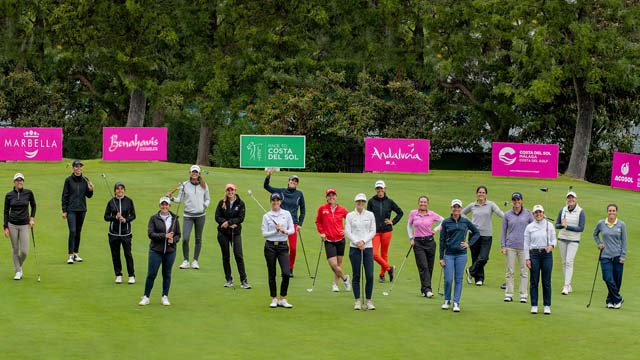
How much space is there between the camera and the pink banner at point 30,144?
52125mm

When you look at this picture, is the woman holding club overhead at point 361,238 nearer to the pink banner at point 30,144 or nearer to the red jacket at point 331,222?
the red jacket at point 331,222

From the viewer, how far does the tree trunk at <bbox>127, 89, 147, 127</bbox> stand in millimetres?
70188

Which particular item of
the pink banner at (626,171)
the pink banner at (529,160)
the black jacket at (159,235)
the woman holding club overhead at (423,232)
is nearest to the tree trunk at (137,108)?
the pink banner at (529,160)

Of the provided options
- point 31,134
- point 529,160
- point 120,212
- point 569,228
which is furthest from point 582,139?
point 120,212

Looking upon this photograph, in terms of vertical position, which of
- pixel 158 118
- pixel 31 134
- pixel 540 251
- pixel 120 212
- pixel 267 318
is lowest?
pixel 267 318

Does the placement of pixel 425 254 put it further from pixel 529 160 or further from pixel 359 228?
pixel 529 160

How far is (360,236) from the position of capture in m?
22.1

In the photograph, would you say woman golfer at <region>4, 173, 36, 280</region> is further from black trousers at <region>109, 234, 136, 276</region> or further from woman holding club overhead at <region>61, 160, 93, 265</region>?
black trousers at <region>109, 234, 136, 276</region>

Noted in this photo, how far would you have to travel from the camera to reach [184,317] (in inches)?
858

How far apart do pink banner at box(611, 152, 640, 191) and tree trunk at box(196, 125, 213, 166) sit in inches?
1101

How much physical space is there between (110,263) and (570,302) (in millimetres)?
9899

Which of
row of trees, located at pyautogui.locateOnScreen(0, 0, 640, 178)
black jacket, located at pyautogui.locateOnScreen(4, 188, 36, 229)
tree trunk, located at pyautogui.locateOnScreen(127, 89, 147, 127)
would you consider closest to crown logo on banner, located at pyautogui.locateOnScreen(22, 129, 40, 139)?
row of trees, located at pyautogui.locateOnScreen(0, 0, 640, 178)

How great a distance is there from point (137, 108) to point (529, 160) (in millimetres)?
25649

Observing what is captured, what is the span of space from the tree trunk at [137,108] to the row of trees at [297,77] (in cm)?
9
